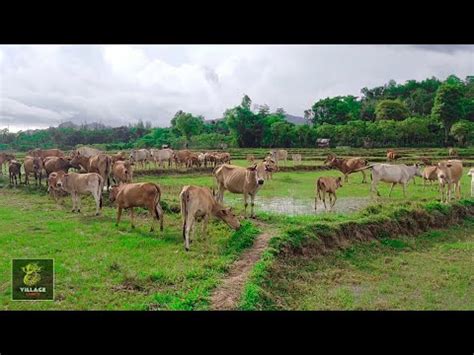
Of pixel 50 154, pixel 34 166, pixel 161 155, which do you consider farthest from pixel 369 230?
pixel 161 155

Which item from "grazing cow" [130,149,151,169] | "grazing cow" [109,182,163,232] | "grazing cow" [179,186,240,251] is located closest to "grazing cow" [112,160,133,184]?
"grazing cow" [109,182,163,232]

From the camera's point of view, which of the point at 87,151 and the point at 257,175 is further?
the point at 87,151

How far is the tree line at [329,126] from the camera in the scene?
29.5ft

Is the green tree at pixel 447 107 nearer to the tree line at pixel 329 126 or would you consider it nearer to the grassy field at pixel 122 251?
the tree line at pixel 329 126

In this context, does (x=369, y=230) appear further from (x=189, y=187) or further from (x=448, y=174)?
(x=448, y=174)

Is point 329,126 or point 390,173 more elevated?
point 329,126

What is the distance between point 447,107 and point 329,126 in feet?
9.29

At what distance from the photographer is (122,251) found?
5754 millimetres

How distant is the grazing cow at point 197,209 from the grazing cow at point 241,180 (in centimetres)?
107

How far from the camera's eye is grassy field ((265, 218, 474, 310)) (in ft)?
15.0

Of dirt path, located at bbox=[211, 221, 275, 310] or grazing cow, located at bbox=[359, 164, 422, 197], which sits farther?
grazing cow, located at bbox=[359, 164, 422, 197]

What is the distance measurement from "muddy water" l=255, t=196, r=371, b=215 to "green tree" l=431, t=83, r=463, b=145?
105 inches

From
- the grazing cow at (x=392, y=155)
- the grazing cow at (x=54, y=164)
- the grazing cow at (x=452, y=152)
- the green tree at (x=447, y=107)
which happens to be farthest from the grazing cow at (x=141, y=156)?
the grazing cow at (x=452, y=152)

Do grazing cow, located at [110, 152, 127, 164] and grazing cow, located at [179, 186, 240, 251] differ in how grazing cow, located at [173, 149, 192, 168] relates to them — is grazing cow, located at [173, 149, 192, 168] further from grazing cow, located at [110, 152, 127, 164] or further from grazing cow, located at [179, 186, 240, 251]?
grazing cow, located at [179, 186, 240, 251]
